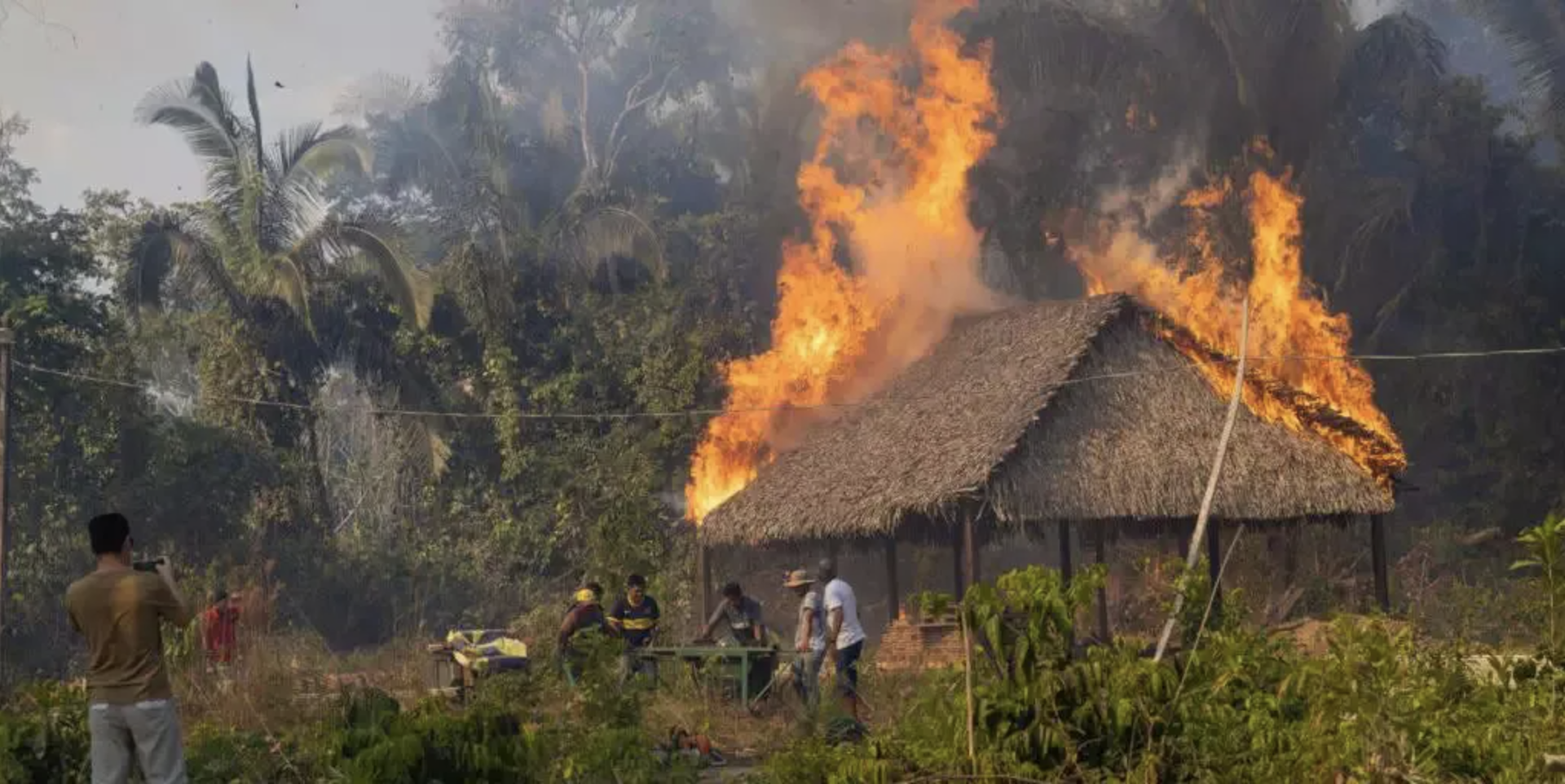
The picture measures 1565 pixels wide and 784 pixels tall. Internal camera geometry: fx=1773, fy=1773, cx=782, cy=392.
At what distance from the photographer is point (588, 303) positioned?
119ft

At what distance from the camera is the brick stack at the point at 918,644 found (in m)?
21.3

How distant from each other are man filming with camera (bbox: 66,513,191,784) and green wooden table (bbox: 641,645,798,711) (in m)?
7.94

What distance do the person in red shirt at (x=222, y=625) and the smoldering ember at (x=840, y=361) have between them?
0.05 m

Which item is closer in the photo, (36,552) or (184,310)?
(36,552)

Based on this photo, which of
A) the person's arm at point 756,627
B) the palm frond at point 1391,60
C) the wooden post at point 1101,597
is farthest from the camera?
the palm frond at point 1391,60

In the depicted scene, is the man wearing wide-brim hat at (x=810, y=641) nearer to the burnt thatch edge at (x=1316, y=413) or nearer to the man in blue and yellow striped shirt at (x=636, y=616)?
the man in blue and yellow striped shirt at (x=636, y=616)

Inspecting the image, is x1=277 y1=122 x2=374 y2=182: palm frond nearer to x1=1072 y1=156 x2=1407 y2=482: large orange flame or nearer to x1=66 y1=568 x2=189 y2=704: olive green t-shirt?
x1=1072 y1=156 x2=1407 y2=482: large orange flame

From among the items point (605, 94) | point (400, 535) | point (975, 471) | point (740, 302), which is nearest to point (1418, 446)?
point (740, 302)

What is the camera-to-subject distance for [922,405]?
80.2ft

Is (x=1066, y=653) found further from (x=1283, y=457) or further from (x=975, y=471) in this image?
(x=1283, y=457)

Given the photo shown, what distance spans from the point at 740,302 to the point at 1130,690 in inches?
1095

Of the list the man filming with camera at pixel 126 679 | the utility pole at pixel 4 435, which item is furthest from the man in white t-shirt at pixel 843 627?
the utility pole at pixel 4 435

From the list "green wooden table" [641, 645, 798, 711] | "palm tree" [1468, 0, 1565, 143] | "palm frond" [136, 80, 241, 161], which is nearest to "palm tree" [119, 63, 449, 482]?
"palm frond" [136, 80, 241, 161]

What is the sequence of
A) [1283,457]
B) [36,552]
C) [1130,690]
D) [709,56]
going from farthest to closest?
1. [709,56]
2. [36,552]
3. [1283,457]
4. [1130,690]
